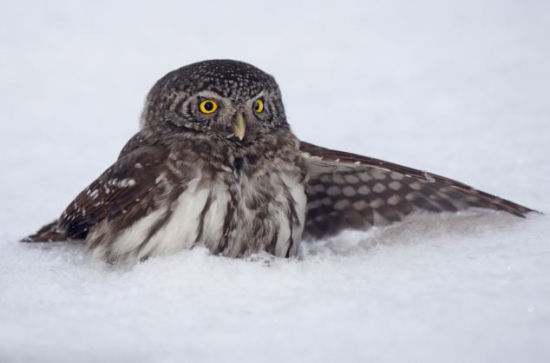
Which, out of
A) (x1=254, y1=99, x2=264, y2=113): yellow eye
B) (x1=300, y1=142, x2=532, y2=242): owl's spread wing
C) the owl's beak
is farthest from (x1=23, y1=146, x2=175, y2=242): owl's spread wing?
(x1=300, y1=142, x2=532, y2=242): owl's spread wing

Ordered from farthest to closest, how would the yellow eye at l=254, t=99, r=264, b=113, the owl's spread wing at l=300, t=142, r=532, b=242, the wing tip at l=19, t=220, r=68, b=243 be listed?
the wing tip at l=19, t=220, r=68, b=243, the yellow eye at l=254, t=99, r=264, b=113, the owl's spread wing at l=300, t=142, r=532, b=242

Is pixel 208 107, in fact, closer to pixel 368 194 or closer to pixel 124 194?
pixel 124 194

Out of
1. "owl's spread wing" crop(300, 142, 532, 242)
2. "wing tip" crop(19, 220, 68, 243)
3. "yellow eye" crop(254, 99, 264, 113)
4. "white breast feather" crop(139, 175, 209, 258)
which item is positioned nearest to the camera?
"white breast feather" crop(139, 175, 209, 258)

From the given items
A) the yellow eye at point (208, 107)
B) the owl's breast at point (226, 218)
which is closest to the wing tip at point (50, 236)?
the owl's breast at point (226, 218)

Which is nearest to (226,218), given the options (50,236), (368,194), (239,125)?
(239,125)

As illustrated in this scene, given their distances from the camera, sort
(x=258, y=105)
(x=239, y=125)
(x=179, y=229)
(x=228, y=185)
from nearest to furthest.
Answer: (x=179, y=229) → (x=228, y=185) → (x=239, y=125) → (x=258, y=105)

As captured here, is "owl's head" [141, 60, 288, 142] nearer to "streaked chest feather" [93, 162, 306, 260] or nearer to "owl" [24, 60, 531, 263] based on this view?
"owl" [24, 60, 531, 263]

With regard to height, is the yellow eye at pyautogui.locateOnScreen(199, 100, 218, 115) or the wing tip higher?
the yellow eye at pyautogui.locateOnScreen(199, 100, 218, 115)
